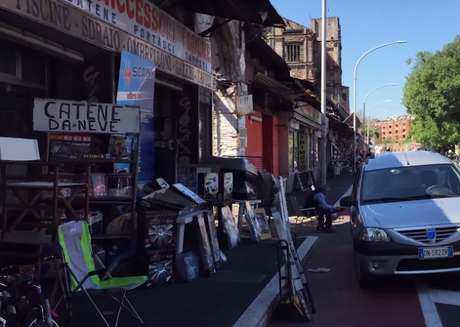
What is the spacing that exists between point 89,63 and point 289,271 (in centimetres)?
446

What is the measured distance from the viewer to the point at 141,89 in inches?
325

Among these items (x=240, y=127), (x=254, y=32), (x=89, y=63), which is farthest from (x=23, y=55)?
(x=240, y=127)

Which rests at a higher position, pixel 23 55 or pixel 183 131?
pixel 23 55

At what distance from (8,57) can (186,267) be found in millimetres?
3610

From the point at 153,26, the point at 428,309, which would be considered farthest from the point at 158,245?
the point at 153,26

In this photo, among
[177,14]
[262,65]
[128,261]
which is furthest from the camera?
[262,65]

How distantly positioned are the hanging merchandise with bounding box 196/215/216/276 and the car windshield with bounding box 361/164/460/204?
2.37m

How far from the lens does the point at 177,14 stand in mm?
11164

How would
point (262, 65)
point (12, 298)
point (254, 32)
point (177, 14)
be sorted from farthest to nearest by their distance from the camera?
point (262, 65) → point (254, 32) → point (177, 14) → point (12, 298)

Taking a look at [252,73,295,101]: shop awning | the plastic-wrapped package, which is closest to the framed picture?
the plastic-wrapped package

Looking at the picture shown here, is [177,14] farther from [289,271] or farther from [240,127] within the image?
[289,271]

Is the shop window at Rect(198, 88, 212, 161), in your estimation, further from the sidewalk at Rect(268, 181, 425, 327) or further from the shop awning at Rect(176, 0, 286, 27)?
the sidewalk at Rect(268, 181, 425, 327)

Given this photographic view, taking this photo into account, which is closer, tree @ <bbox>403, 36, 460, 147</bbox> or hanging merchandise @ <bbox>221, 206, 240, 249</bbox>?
hanging merchandise @ <bbox>221, 206, 240, 249</bbox>

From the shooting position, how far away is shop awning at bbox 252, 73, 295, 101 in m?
16.3
